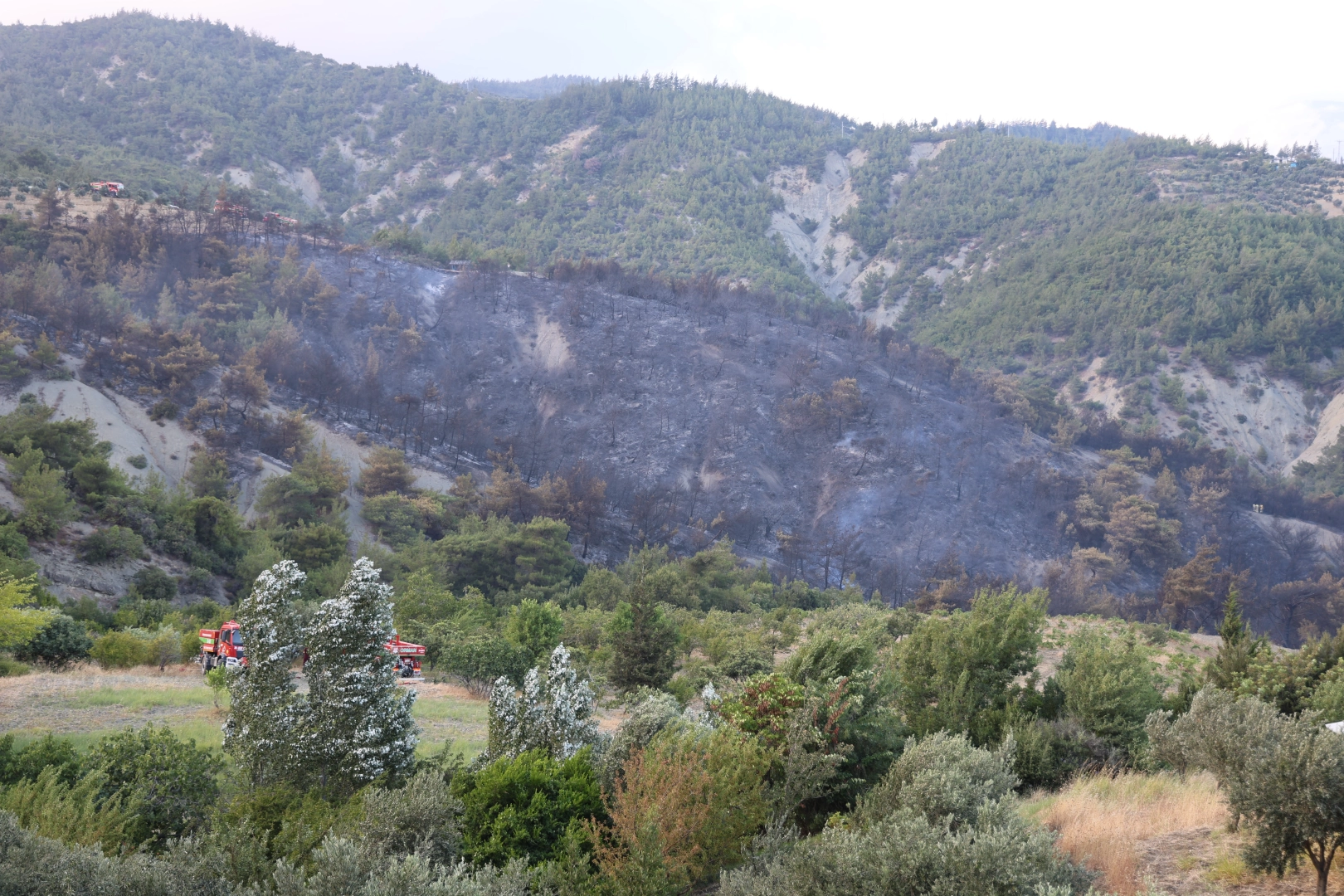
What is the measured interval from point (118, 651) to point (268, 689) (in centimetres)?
1252

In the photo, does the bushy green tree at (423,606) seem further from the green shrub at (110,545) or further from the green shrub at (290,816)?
the green shrub at (290,816)

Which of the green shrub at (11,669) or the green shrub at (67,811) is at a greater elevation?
the green shrub at (67,811)

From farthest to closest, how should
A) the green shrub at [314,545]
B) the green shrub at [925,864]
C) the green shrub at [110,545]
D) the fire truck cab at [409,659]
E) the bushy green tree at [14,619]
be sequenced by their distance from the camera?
the green shrub at [314,545]
the green shrub at [110,545]
the fire truck cab at [409,659]
the bushy green tree at [14,619]
the green shrub at [925,864]

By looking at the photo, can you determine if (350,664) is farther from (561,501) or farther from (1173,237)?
(1173,237)

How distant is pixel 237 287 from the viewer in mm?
57375

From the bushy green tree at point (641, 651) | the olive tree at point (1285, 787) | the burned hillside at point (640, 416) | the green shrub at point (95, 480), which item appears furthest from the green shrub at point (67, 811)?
the burned hillside at point (640, 416)

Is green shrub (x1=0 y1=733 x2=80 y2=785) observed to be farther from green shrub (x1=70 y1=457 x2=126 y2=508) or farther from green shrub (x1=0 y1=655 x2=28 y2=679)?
green shrub (x1=70 y1=457 x2=126 y2=508)

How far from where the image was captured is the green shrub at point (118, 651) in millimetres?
18219

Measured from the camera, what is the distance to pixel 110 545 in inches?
1086

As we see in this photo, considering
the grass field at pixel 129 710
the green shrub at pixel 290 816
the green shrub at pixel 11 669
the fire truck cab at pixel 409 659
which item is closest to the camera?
the green shrub at pixel 290 816

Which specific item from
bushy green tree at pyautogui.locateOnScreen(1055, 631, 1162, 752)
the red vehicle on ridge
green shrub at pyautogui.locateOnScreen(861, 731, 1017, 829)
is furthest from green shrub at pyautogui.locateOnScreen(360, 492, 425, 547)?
green shrub at pyautogui.locateOnScreen(861, 731, 1017, 829)

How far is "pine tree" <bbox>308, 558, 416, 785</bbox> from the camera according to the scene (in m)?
8.56

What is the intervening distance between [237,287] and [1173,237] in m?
92.8

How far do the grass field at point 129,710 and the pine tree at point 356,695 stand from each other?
2334 mm
